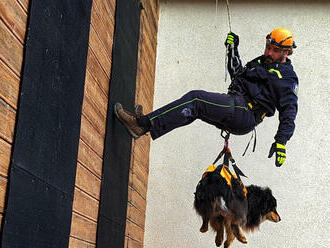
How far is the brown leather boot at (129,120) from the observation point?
3.49 m

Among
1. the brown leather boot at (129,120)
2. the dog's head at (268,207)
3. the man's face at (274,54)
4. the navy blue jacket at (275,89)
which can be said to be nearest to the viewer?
the brown leather boot at (129,120)

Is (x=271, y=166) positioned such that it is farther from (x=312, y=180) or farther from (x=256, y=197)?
(x=256, y=197)

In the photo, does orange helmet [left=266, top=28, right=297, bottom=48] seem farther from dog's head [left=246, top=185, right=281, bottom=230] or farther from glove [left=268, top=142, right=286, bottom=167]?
dog's head [left=246, top=185, right=281, bottom=230]

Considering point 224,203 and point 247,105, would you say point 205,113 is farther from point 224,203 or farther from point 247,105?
point 224,203

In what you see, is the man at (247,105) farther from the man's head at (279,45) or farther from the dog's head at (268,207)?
the dog's head at (268,207)

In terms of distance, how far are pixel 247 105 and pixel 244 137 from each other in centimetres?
187

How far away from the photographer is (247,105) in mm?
3656

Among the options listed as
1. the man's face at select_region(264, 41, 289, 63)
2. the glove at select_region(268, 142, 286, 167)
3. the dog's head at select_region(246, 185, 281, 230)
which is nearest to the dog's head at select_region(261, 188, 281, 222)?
Answer: the dog's head at select_region(246, 185, 281, 230)

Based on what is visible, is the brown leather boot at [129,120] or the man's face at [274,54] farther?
the man's face at [274,54]

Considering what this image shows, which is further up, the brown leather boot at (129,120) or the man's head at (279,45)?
the man's head at (279,45)

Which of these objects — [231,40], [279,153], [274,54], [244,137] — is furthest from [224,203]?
[244,137]

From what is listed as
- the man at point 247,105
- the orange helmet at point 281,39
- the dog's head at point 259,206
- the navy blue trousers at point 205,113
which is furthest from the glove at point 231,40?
the dog's head at point 259,206

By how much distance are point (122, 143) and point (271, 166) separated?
215 cm

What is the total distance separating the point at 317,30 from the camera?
5.69m
